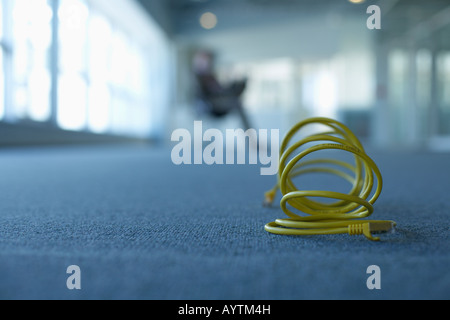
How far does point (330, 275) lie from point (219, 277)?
4.7 inches

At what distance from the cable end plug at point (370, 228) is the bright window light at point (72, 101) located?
5.46m

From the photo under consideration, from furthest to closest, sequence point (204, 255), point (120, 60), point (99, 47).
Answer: point (120, 60) → point (99, 47) → point (204, 255)

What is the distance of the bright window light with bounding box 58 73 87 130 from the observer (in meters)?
5.62

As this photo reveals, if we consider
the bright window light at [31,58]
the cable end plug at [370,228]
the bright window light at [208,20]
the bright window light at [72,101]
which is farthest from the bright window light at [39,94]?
the cable end plug at [370,228]

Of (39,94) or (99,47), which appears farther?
(99,47)

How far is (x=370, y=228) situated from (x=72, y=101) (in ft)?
19.4

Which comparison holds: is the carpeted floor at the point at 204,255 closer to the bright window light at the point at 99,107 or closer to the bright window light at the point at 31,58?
the bright window light at the point at 31,58

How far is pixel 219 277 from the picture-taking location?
1.51 ft

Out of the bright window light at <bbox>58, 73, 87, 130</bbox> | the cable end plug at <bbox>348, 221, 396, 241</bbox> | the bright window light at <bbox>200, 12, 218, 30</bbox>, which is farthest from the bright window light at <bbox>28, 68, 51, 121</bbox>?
the cable end plug at <bbox>348, 221, 396, 241</bbox>

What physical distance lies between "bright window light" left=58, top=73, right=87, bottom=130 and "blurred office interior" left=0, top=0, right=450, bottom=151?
0.06ft

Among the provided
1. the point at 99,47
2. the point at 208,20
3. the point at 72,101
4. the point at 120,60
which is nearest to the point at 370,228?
the point at 72,101

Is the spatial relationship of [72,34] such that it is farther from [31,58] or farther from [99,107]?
[99,107]

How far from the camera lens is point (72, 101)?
19.6 ft

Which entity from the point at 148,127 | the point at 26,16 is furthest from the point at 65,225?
the point at 148,127
